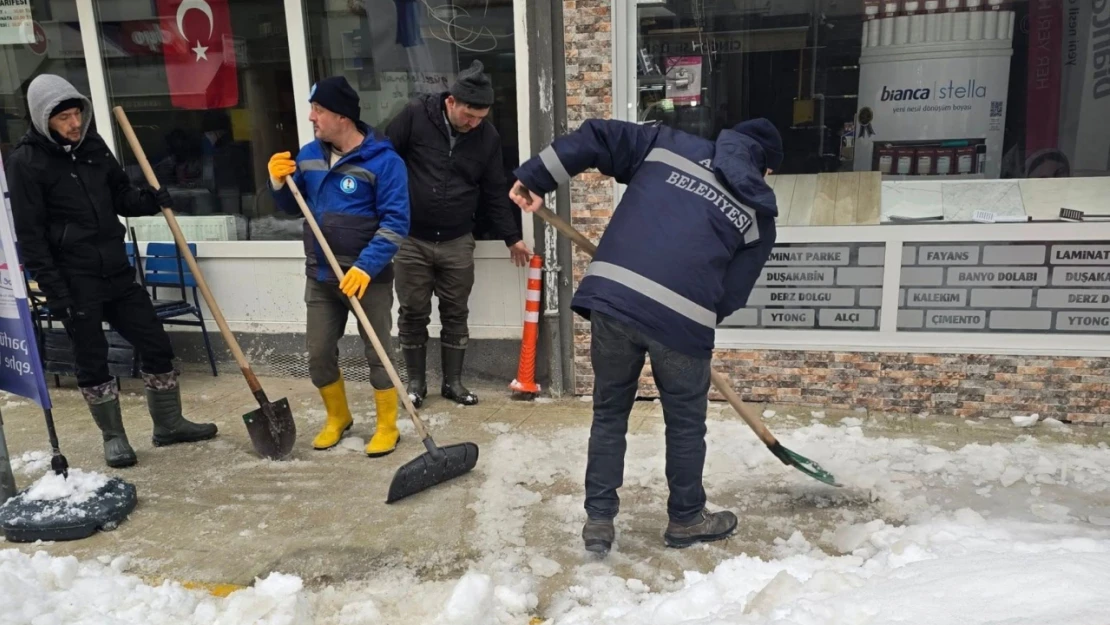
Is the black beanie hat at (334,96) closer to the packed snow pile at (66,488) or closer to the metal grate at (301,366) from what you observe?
the packed snow pile at (66,488)

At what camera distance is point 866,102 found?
203 inches

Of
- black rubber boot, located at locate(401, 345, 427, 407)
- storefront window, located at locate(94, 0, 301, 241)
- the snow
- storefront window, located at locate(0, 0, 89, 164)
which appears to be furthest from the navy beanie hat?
storefront window, located at locate(0, 0, 89, 164)

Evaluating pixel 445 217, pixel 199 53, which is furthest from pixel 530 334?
pixel 199 53

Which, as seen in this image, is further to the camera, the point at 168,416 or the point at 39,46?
the point at 39,46

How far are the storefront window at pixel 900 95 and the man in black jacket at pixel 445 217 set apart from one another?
1171mm

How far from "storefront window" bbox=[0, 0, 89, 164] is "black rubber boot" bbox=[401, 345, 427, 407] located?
146 inches

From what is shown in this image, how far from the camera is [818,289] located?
204 inches

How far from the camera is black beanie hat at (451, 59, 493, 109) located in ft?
15.7

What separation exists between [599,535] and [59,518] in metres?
2.59

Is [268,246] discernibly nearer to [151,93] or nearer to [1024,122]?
[151,93]

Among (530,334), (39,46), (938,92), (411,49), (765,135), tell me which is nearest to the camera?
(765,135)

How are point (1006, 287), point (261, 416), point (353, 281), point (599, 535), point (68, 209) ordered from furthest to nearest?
point (1006, 287) < point (261, 416) < point (68, 209) < point (353, 281) < point (599, 535)

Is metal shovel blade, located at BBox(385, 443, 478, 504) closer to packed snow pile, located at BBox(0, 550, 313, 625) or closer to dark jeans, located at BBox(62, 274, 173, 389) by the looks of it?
packed snow pile, located at BBox(0, 550, 313, 625)

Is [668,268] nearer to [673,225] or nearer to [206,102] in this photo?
[673,225]
